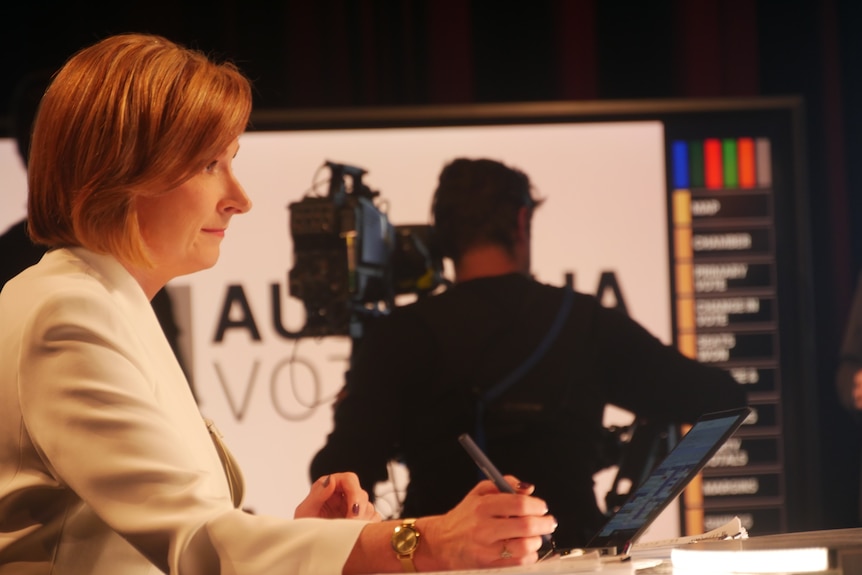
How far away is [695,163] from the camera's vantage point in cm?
260

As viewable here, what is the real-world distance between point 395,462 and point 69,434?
159cm

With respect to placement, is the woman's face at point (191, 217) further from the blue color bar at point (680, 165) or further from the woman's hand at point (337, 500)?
the blue color bar at point (680, 165)

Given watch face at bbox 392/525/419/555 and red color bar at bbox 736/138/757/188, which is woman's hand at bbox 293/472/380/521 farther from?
red color bar at bbox 736/138/757/188

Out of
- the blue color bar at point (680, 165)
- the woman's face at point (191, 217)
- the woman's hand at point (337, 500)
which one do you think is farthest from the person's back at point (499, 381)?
the woman's face at point (191, 217)

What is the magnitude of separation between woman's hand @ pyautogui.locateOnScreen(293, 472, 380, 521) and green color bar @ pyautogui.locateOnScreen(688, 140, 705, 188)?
1.58m

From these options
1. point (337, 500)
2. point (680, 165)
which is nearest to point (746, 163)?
point (680, 165)

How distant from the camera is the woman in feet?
2.97

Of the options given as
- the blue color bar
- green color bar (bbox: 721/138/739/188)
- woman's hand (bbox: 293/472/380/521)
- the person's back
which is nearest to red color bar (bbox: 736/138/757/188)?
green color bar (bbox: 721/138/739/188)

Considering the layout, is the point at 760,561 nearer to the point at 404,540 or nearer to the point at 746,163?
the point at 404,540

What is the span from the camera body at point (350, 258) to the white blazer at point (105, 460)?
1387 mm

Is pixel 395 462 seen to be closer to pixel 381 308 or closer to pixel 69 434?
pixel 381 308

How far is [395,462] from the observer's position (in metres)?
2.48

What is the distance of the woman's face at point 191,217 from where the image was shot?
3.87 ft

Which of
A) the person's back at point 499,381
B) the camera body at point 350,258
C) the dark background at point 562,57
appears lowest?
the person's back at point 499,381
